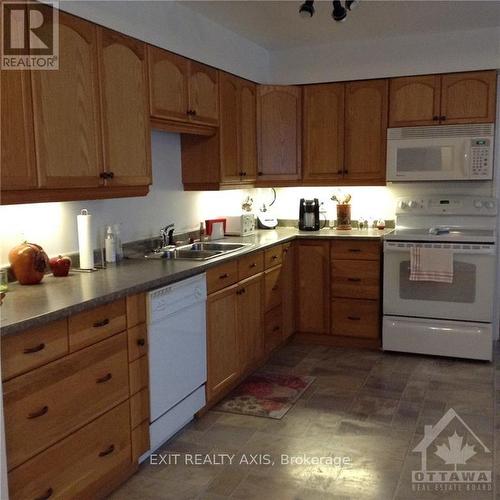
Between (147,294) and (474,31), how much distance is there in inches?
132

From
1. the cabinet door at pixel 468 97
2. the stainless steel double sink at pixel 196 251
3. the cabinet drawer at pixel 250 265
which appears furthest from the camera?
the cabinet door at pixel 468 97

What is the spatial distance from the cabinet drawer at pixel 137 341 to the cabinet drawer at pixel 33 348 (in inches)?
17.1

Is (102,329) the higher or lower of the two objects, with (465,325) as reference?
higher

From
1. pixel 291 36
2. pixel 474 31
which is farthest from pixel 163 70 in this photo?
pixel 474 31

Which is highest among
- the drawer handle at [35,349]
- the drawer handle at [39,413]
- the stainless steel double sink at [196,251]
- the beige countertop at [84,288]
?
the stainless steel double sink at [196,251]

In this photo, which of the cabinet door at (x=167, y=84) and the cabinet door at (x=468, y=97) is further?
the cabinet door at (x=468, y=97)

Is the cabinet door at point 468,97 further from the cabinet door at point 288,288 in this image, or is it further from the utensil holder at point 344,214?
the cabinet door at point 288,288

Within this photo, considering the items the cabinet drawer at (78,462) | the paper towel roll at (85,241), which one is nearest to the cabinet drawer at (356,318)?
the paper towel roll at (85,241)

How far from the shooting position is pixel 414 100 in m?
4.54

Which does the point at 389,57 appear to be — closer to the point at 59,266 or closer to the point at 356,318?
the point at 356,318

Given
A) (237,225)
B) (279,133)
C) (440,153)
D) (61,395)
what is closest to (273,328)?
(237,225)

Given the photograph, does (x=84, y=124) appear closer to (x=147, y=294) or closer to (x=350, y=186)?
(x=147, y=294)

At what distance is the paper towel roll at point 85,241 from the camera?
2965 mm

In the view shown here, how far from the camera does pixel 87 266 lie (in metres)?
3.03
